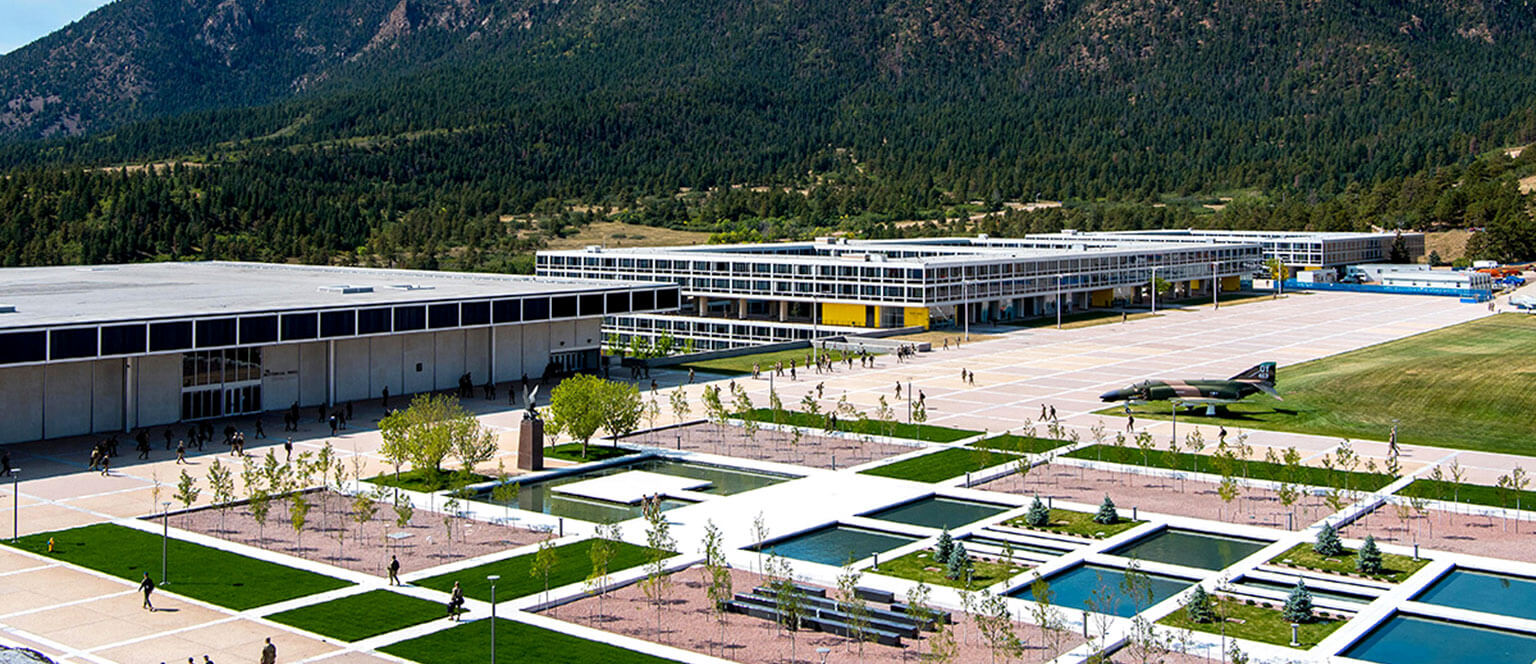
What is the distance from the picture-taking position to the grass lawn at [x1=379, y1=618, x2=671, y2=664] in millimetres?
36125

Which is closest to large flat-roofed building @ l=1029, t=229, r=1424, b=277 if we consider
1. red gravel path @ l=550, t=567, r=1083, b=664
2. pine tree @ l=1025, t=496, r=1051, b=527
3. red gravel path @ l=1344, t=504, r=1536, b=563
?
red gravel path @ l=1344, t=504, r=1536, b=563

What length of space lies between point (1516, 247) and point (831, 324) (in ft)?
324

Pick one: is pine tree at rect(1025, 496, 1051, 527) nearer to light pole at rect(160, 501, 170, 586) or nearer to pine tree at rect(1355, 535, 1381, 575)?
pine tree at rect(1355, 535, 1381, 575)

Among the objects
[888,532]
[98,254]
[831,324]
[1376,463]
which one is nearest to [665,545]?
[888,532]

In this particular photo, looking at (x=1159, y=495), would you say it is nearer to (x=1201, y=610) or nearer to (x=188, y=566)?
(x=1201, y=610)

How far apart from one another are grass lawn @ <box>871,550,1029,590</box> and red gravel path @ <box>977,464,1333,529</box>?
32.9 ft

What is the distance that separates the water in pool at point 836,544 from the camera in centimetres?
4716

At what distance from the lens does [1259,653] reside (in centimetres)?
3672

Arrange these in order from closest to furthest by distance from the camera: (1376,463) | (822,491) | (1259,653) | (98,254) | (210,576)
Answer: (1259,653) → (210,576) → (822,491) → (1376,463) → (98,254)

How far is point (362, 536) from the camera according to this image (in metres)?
48.7

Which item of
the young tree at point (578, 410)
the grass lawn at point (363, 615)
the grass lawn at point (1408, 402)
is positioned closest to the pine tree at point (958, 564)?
the grass lawn at point (363, 615)

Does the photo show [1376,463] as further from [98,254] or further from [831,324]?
[98,254]

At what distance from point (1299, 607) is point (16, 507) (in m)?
38.7

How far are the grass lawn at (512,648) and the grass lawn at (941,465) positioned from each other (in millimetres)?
23833
